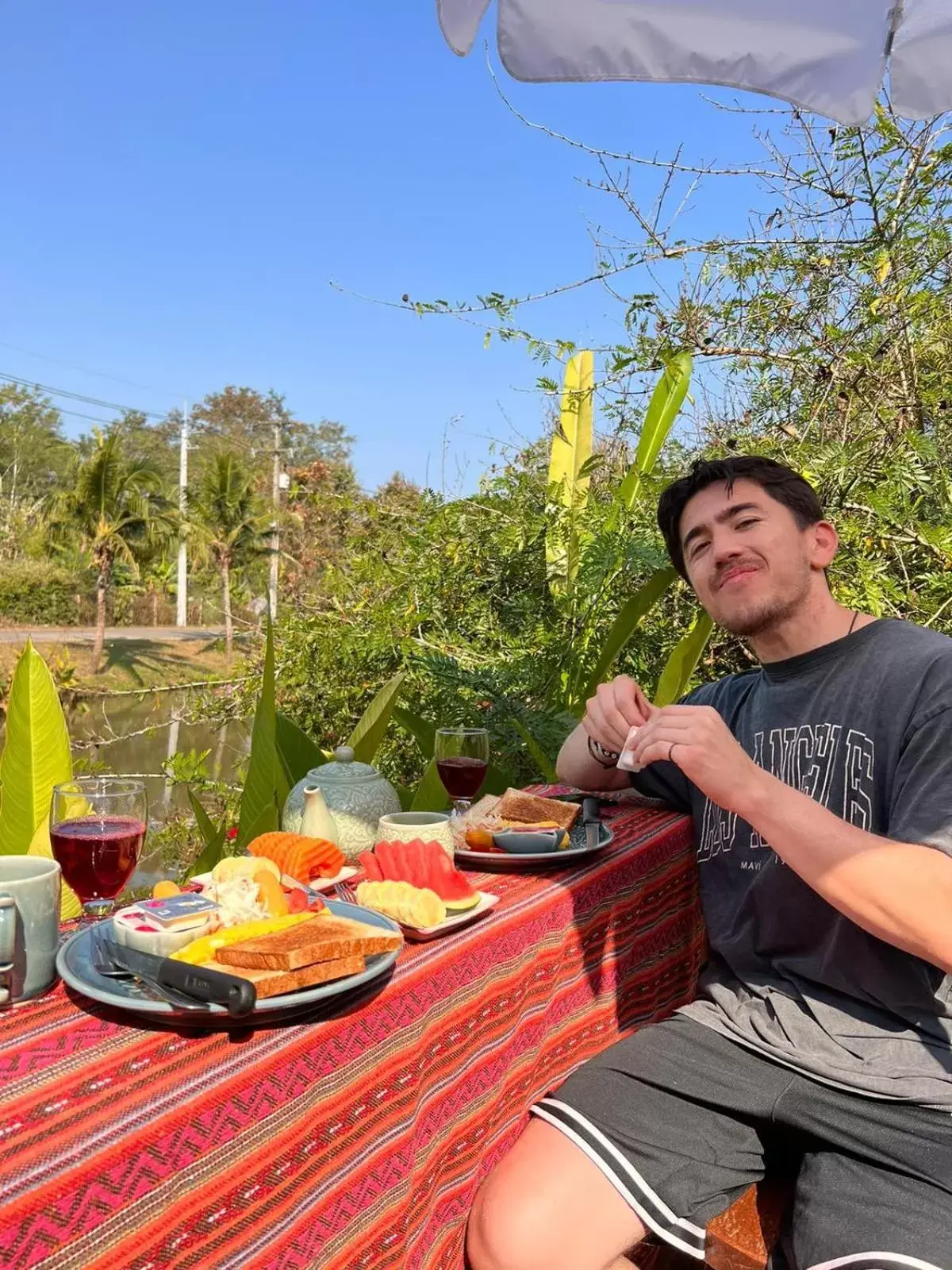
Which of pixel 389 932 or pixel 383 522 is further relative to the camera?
pixel 383 522

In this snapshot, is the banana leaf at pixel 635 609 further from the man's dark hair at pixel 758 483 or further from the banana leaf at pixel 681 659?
the man's dark hair at pixel 758 483

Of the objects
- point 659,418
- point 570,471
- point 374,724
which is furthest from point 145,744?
point 374,724

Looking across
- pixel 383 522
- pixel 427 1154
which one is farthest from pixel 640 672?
pixel 427 1154

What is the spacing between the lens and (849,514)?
4.05 m

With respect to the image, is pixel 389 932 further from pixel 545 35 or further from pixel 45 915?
pixel 545 35

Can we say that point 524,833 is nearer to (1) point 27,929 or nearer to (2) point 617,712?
(2) point 617,712

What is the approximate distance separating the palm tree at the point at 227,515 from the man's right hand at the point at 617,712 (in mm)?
31131

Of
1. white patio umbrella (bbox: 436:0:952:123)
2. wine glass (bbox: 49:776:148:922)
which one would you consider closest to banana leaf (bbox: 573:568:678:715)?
white patio umbrella (bbox: 436:0:952:123)

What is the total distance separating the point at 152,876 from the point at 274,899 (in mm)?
10870

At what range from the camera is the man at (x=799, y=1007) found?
4.56 feet

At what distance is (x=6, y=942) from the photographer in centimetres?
99

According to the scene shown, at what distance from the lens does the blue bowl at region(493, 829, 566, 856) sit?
5.57ft

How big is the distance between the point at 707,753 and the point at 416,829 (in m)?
0.49

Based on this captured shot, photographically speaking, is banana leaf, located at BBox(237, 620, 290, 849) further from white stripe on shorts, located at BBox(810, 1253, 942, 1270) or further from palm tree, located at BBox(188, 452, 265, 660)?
palm tree, located at BBox(188, 452, 265, 660)
